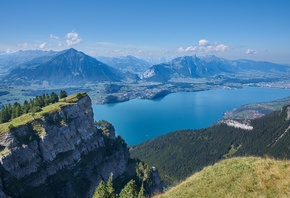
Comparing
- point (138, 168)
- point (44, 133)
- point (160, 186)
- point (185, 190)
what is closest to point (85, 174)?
point (44, 133)

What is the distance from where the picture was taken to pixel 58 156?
88000 millimetres

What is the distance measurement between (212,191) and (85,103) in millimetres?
92818

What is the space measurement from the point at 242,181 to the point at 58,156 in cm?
7197

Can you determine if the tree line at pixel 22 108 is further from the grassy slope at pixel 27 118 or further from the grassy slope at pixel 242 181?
the grassy slope at pixel 242 181

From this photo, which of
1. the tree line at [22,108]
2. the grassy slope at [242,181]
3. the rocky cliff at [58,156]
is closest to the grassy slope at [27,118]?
the rocky cliff at [58,156]

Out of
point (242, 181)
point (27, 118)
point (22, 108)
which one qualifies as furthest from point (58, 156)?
point (242, 181)

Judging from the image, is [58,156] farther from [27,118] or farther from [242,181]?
[242,181]

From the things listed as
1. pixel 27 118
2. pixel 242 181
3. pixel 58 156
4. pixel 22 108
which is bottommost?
pixel 58 156

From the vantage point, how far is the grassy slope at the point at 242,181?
23.3 m

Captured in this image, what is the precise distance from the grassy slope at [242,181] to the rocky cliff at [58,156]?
4995 centimetres

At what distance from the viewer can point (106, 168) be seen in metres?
107

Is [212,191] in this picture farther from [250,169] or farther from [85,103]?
[85,103]

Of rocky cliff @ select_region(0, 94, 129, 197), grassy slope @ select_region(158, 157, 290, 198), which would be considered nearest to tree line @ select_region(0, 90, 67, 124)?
rocky cliff @ select_region(0, 94, 129, 197)

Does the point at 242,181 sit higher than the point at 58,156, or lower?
higher
